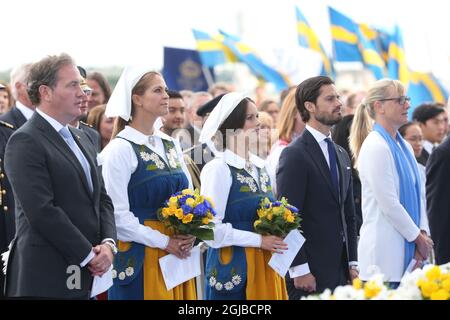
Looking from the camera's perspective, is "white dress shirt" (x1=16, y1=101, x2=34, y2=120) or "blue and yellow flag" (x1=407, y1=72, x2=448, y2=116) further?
"blue and yellow flag" (x1=407, y1=72, x2=448, y2=116)

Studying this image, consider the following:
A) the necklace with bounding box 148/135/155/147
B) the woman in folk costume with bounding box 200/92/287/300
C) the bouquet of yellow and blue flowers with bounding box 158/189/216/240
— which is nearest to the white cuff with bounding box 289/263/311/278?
the woman in folk costume with bounding box 200/92/287/300

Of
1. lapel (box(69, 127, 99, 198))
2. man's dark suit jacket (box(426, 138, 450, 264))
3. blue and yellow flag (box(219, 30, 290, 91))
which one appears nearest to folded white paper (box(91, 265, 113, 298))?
lapel (box(69, 127, 99, 198))

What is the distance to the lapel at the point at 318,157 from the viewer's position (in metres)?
8.13

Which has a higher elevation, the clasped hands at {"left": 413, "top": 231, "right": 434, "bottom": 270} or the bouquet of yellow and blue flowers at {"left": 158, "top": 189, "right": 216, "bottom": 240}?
the bouquet of yellow and blue flowers at {"left": 158, "top": 189, "right": 216, "bottom": 240}

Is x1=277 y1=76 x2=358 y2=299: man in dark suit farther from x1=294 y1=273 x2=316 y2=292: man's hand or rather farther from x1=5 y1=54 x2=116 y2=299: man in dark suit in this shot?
x1=5 y1=54 x2=116 y2=299: man in dark suit

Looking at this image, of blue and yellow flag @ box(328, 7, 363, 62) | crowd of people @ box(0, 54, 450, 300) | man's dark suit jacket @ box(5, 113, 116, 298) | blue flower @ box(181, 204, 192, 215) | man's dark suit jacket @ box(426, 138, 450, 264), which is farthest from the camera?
blue and yellow flag @ box(328, 7, 363, 62)

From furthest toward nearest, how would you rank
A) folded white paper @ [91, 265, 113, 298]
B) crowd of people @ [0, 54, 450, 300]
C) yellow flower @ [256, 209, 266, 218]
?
yellow flower @ [256, 209, 266, 218] → folded white paper @ [91, 265, 113, 298] → crowd of people @ [0, 54, 450, 300]

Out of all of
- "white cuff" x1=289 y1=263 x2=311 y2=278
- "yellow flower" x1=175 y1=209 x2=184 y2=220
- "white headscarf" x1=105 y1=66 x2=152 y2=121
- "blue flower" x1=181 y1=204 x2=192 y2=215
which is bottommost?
"white cuff" x1=289 y1=263 x2=311 y2=278

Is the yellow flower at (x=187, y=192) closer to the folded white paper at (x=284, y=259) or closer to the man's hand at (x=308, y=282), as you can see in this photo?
the folded white paper at (x=284, y=259)

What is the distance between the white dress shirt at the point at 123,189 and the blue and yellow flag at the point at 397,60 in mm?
11835

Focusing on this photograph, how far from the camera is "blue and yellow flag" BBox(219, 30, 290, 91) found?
65.3ft

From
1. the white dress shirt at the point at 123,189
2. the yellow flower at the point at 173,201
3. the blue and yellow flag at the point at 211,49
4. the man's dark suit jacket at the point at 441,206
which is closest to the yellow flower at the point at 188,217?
the yellow flower at the point at 173,201

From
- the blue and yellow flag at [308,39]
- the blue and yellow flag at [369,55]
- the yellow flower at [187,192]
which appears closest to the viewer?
the yellow flower at [187,192]
